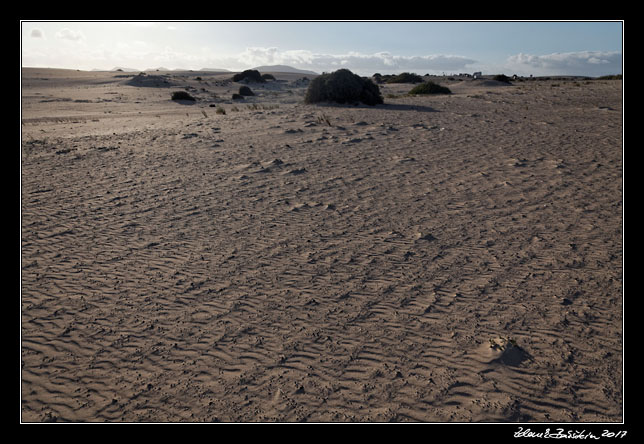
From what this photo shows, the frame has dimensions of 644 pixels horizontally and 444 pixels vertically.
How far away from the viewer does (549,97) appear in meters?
18.8

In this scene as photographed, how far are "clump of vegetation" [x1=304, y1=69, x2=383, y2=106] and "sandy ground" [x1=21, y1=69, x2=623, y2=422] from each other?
8.01 metres

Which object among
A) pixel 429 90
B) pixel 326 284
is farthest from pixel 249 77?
pixel 326 284

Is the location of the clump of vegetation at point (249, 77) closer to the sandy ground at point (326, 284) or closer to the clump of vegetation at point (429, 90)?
the clump of vegetation at point (429, 90)

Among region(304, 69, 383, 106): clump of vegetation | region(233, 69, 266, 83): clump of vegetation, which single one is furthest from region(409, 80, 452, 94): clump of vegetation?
region(233, 69, 266, 83): clump of vegetation

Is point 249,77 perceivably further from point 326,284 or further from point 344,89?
point 326,284

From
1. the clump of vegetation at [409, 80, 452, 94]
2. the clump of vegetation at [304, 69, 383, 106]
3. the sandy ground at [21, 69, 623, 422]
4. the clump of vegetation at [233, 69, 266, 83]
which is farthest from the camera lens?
the clump of vegetation at [233, 69, 266, 83]

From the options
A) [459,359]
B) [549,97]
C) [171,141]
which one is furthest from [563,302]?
[549,97]

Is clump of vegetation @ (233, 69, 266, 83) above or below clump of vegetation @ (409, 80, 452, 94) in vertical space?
above

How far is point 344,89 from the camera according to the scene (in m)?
17.6

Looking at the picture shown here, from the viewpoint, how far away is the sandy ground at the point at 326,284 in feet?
10.5

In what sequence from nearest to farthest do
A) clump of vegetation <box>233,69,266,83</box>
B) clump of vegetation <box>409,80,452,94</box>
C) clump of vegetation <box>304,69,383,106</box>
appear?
clump of vegetation <box>304,69,383,106</box> < clump of vegetation <box>409,80,452,94</box> < clump of vegetation <box>233,69,266,83</box>

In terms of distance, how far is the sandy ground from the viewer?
320 cm

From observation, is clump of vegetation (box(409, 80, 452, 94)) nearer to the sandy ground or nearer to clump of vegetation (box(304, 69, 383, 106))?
clump of vegetation (box(304, 69, 383, 106))

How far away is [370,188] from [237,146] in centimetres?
443
